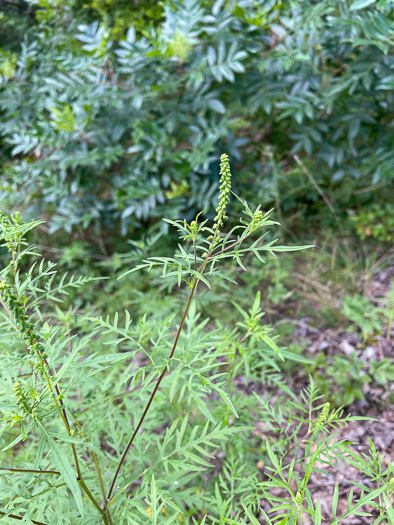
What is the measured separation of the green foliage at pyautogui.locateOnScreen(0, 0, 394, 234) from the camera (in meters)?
1.93

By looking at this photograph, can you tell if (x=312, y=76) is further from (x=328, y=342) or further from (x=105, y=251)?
(x=105, y=251)

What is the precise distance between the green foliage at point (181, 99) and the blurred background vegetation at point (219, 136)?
1cm

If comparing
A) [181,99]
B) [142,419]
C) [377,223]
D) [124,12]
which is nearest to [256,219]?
[142,419]

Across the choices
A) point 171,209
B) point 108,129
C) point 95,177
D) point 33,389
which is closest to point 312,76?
point 171,209

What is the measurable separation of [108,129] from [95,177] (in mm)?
377

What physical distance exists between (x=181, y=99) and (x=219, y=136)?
40 centimetres

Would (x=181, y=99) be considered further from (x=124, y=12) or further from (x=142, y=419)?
(x=142, y=419)

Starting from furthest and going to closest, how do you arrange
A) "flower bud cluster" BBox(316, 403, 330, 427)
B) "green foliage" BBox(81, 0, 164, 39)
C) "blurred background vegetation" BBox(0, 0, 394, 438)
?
"green foliage" BBox(81, 0, 164, 39) → "blurred background vegetation" BBox(0, 0, 394, 438) → "flower bud cluster" BBox(316, 403, 330, 427)

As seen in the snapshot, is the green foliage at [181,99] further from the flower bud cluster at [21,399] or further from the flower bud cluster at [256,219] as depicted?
the flower bud cluster at [21,399]

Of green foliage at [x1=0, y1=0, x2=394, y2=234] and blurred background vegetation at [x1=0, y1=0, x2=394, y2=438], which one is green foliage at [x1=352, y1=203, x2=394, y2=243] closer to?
blurred background vegetation at [x1=0, y1=0, x2=394, y2=438]

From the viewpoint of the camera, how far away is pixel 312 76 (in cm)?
216

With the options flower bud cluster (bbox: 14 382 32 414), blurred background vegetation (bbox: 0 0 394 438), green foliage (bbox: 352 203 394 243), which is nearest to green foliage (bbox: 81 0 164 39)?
blurred background vegetation (bbox: 0 0 394 438)

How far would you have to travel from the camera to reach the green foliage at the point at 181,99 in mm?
1930

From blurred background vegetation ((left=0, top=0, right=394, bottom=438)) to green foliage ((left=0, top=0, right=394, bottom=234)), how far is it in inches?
0.5
